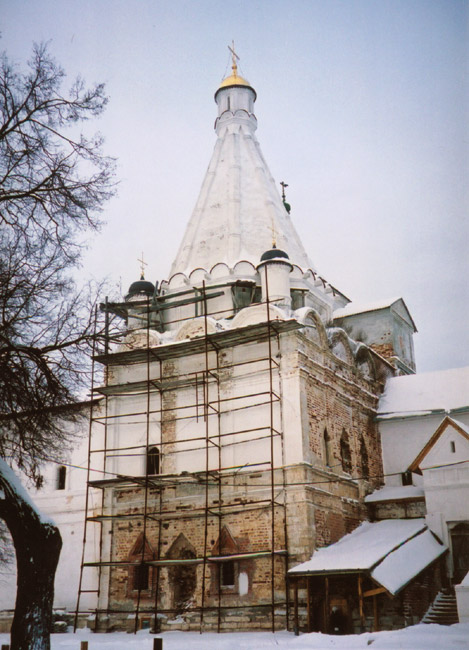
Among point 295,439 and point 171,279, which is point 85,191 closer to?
point 295,439

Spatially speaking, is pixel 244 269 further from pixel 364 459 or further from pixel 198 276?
pixel 364 459

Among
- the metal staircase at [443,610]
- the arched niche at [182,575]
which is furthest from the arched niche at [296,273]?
the metal staircase at [443,610]

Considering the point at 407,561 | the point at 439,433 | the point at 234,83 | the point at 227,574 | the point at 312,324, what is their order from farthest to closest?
1. the point at 234,83
2. the point at 312,324
3. the point at 439,433
4. the point at 227,574
5. the point at 407,561

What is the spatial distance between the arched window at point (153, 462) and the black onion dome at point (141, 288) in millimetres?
5405

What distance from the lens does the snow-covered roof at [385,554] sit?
14.3m

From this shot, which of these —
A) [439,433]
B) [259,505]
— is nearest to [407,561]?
[259,505]

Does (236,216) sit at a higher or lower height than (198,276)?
higher

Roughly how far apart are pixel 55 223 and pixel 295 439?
9616 mm

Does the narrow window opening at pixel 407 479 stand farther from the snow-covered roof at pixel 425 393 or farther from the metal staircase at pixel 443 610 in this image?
the metal staircase at pixel 443 610

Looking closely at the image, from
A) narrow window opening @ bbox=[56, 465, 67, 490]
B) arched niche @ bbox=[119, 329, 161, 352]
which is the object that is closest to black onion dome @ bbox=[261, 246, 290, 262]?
arched niche @ bbox=[119, 329, 161, 352]

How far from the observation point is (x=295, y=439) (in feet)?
54.6

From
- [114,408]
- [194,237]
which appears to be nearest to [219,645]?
[114,408]

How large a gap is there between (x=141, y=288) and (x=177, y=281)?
1.17 meters

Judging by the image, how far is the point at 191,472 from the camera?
1731 cm
